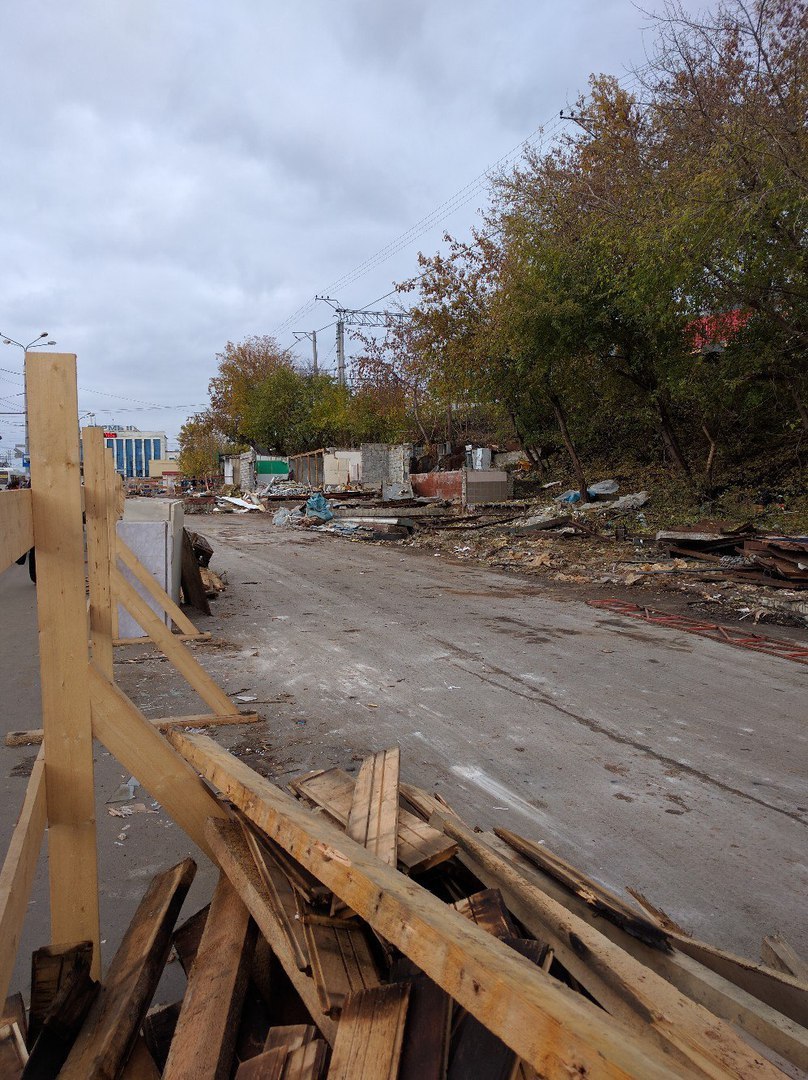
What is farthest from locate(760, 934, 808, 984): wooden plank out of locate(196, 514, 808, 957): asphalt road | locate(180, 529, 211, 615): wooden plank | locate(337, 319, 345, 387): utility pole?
locate(337, 319, 345, 387): utility pole

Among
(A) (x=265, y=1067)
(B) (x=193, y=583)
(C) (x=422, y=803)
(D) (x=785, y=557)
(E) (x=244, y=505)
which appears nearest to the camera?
(A) (x=265, y=1067)

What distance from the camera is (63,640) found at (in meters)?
2.04

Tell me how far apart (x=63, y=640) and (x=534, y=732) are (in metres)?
3.35

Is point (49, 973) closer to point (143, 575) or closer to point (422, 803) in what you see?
point (422, 803)

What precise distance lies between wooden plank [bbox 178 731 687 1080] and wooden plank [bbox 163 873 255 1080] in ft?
0.69

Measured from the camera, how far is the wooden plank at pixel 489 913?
1708mm

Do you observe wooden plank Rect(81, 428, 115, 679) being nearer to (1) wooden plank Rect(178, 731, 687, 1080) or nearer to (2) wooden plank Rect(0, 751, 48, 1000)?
(2) wooden plank Rect(0, 751, 48, 1000)

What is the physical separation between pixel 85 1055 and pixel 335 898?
0.70 m

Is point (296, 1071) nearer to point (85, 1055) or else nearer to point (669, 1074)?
point (85, 1055)

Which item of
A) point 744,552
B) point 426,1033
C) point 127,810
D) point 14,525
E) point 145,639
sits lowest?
point 127,810

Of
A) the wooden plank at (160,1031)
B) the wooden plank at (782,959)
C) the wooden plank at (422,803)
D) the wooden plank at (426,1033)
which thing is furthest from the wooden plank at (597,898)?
the wooden plank at (160,1031)

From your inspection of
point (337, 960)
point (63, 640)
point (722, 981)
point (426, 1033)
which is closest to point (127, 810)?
point (63, 640)

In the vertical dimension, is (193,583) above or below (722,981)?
above

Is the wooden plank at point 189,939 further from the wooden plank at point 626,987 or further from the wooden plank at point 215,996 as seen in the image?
the wooden plank at point 626,987
